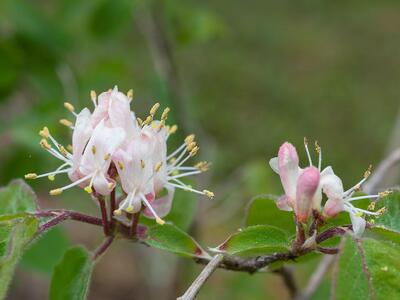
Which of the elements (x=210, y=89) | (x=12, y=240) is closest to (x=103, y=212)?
(x=12, y=240)

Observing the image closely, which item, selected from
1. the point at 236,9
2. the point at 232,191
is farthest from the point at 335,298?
the point at 236,9

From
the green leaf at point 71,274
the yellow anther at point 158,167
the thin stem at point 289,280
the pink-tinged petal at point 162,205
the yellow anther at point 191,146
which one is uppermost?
the yellow anther at point 191,146

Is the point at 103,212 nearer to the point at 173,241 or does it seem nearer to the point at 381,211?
the point at 173,241

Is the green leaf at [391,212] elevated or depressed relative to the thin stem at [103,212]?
depressed

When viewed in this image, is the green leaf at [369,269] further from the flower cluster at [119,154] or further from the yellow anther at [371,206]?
the flower cluster at [119,154]

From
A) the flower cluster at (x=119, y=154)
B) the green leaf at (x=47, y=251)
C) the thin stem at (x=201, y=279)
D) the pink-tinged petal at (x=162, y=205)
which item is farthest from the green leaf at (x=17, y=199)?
the green leaf at (x=47, y=251)

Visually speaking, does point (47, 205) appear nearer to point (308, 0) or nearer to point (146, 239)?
point (146, 239)
